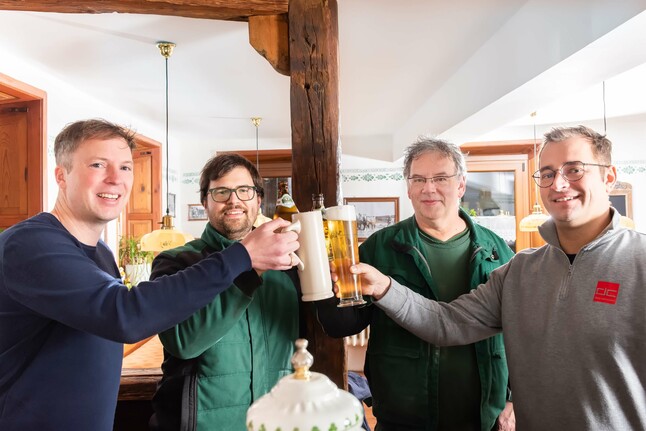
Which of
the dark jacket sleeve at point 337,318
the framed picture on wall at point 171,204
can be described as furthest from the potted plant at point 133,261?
the dark jacket sleeve at point 337,318

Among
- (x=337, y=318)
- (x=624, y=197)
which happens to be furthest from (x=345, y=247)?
(x=624, y=197)

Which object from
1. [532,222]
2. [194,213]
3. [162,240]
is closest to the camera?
[162,240]

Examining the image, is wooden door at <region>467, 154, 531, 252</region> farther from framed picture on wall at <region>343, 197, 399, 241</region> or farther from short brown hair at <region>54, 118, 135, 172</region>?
short brown hair at <region>54, 118, 135, 172</region>

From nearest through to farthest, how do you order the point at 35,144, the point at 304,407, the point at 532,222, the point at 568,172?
the point at 304,407, the point at 568,172, the point at 35,144, the point at 532,222

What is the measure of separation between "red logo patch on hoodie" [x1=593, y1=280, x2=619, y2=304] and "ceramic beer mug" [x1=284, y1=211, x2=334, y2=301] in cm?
68

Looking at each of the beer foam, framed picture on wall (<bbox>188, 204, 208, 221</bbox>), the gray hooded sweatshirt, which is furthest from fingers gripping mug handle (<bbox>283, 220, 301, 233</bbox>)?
framed picture on wall (<bbox>188, 204, 208, 221</bbox>)

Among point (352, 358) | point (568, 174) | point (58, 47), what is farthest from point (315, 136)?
point (352, 358)

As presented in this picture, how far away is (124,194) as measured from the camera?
132 cm

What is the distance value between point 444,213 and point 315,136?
2.05 ft

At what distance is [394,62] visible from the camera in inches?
141

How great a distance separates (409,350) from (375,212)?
518 cm

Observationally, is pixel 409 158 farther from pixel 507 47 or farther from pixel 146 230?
pixel 146 230

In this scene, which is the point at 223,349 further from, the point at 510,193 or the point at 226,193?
the point at 510,193

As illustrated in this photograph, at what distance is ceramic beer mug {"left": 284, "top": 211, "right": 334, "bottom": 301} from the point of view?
3.77 feet
